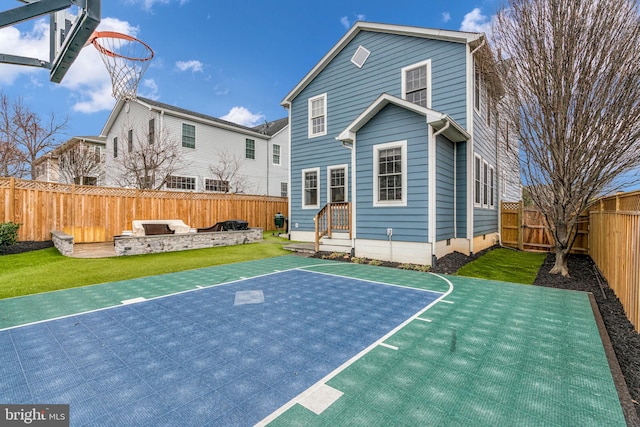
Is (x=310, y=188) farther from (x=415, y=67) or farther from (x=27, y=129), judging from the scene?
(x=27, y=129)

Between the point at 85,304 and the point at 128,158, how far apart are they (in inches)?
610

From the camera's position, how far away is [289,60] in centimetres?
2627

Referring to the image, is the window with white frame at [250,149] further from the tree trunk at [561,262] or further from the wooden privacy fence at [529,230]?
the tree trunk at [561,262]

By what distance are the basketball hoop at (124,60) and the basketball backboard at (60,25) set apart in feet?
47.7

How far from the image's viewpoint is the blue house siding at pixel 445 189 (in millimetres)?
8547

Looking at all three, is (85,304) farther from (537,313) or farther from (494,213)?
(494,213)

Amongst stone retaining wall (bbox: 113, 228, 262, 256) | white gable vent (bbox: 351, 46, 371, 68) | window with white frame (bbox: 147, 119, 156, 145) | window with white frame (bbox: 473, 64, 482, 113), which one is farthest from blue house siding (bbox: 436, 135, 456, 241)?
window with white frame (bbox: 147, 119, 156, 145)

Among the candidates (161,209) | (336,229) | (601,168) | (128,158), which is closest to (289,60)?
Answer: (128,158)

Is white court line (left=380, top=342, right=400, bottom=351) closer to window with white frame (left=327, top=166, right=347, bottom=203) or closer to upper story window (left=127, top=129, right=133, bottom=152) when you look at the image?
window with white frame (left=327, top=166, right=347, bottom=203)

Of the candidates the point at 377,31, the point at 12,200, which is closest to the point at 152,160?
the point at 12,200

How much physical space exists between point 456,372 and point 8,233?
13172 millimetres

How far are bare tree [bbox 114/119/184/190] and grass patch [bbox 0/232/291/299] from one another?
23.4ft

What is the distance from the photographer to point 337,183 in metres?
12.3

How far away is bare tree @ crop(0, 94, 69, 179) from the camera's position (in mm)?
17203
